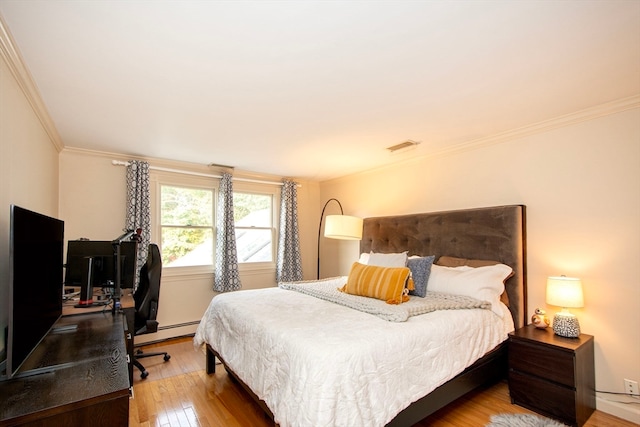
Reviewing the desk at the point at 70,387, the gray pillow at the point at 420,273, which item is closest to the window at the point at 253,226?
the gray pillow at the point at 420,273

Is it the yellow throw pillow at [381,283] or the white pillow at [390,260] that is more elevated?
the white pillow at [390,260]

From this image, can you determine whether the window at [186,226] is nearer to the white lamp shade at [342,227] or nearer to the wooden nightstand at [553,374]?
the white lamp shade at [342,227]

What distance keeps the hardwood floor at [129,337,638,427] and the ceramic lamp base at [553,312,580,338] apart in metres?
0.59

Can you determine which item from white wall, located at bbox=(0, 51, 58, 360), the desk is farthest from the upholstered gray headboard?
white wall, located at bbox=(0, 51, 58, 360)

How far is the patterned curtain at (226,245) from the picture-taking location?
4246 millimetres

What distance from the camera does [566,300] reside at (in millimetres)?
2303

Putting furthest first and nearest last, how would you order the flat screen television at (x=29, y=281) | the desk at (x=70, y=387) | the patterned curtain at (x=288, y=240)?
the patterned curtain at (x=288, y=240), the flat screen television at (x=29, y=281), the desk at (x=70, y=387)

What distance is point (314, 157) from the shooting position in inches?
151

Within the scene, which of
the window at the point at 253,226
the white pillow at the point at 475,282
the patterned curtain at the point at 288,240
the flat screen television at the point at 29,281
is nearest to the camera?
the flat screen television at the point at 29,281

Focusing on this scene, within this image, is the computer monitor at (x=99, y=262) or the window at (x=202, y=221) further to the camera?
the window at (x=202, y=221)

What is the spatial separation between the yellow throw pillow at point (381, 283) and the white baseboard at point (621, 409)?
1.58m

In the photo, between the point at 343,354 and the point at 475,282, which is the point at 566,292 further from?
the point at 343,354

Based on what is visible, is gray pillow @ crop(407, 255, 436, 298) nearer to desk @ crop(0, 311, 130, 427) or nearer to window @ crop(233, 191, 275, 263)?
desk @ crop(0, 311, 130, 427)

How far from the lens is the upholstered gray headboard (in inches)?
109
